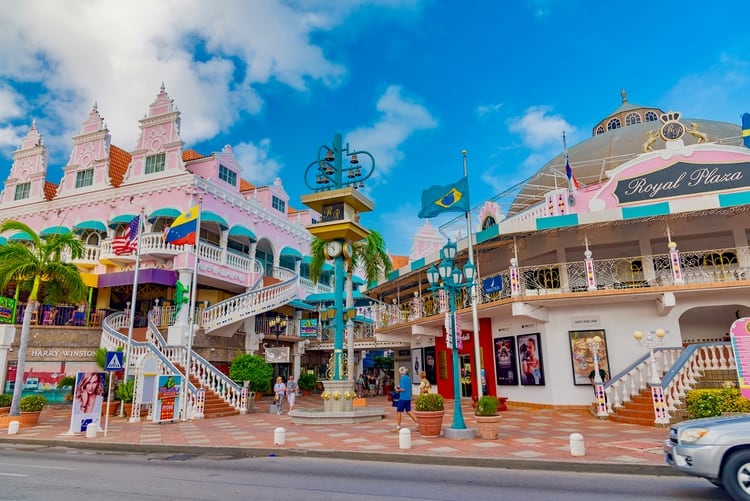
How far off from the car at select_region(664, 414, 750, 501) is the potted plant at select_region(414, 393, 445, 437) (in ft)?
21.2

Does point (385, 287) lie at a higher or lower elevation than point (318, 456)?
higher

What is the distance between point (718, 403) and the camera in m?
11.8

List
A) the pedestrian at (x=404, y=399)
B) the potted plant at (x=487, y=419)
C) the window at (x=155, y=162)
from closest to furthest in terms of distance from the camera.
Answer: the potted plant at (x=487, y=419), the pedestrian at (x=404, y=399), the window at (x=155, y=162)

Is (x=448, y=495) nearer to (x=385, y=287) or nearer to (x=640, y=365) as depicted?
(x=640, y=365)

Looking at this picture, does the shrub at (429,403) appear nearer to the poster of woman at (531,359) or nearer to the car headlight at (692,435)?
the car headlight at (692,435)

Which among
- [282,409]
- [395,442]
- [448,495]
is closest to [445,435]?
[395,442]

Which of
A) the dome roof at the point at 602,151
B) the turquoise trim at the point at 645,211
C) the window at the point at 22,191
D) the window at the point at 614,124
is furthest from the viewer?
the window at the point at 614,124

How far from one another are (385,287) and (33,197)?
23.7 meters

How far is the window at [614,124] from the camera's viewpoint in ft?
113

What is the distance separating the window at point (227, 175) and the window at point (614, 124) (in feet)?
87.1

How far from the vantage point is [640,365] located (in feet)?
50.4

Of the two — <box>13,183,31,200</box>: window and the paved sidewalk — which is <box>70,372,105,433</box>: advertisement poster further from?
<box>13,183,31,200</box>: window

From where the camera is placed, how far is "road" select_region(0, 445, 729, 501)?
6.96 metres

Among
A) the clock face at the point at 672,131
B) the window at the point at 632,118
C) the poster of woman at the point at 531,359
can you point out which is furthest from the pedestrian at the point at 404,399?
the window at the point at 632,118
